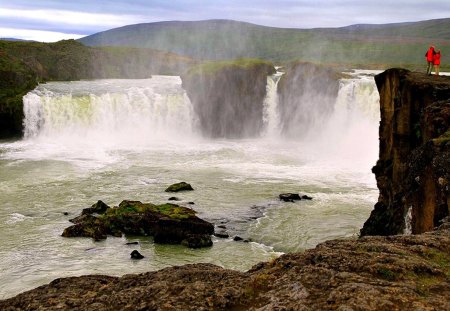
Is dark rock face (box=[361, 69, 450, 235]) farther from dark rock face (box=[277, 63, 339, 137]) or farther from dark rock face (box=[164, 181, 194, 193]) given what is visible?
dark rock face (box=[277, 63, 339, 137])

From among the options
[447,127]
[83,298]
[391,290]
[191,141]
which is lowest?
[191,141]

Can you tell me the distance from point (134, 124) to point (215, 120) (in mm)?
9177

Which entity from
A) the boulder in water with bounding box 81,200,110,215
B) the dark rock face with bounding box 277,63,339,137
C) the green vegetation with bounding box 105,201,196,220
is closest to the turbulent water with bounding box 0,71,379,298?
the boulder in water with bounding box 81,200,110,215

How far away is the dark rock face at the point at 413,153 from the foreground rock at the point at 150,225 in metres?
7.04

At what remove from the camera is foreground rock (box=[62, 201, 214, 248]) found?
2338cm

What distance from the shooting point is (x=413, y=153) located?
16328 millimetres

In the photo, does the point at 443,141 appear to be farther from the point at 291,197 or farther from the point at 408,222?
the point at 291,197

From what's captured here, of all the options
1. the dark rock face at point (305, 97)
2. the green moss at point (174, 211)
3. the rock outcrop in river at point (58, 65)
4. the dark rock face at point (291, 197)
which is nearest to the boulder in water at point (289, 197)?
the dark rock face at point (291, 197)

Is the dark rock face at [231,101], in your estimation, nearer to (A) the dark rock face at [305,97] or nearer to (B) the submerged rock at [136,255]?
(A) the dark rock face at [305,97]

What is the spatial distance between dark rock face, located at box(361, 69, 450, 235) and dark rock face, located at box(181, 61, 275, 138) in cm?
3910

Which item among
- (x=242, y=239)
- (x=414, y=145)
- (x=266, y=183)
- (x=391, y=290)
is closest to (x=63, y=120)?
(x=266, y=183)

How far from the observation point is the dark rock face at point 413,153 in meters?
13.9

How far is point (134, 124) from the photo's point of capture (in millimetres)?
60656

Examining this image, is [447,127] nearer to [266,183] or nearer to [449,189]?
[449,189]
